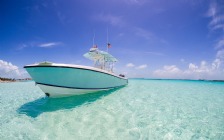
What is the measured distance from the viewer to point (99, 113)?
518cm

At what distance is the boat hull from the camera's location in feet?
20.9

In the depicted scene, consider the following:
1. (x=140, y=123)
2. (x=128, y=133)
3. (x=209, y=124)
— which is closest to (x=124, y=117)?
(x=140, y=123)

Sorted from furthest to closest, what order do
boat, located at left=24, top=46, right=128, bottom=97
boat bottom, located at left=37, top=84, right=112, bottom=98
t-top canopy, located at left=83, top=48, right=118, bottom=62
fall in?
t-top canopy, located at left=83, top=48, right=118, bottom=62, boat bottom, located at left=37, top=84, right=112, bottom=98, boat, located at left=24, top=46, right=128, bottom=97

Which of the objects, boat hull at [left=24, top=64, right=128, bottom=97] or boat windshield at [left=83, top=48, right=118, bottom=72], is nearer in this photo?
boat hull at [left=24, top=64, right=128, bottom=97]

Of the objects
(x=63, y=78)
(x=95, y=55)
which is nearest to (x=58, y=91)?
(x=63, y=78)

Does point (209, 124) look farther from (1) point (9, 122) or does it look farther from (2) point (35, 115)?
(1) point (9, 122)

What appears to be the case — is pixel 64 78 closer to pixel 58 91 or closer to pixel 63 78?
pixel 63 78

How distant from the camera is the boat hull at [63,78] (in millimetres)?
6379

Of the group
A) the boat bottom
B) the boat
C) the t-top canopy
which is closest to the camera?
the boat

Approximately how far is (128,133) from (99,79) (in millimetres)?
5538

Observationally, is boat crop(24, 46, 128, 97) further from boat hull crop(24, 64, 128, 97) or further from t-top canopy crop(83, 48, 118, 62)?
t-top canopy crop(83, 48, 118, 62)

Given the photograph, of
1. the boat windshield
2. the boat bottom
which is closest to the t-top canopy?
the boat windshield

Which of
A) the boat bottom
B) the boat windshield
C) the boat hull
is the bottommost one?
the boat bottom

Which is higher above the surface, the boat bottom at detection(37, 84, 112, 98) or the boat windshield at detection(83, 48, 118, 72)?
the boat windshield at detection(83, 48, 118, 72)
